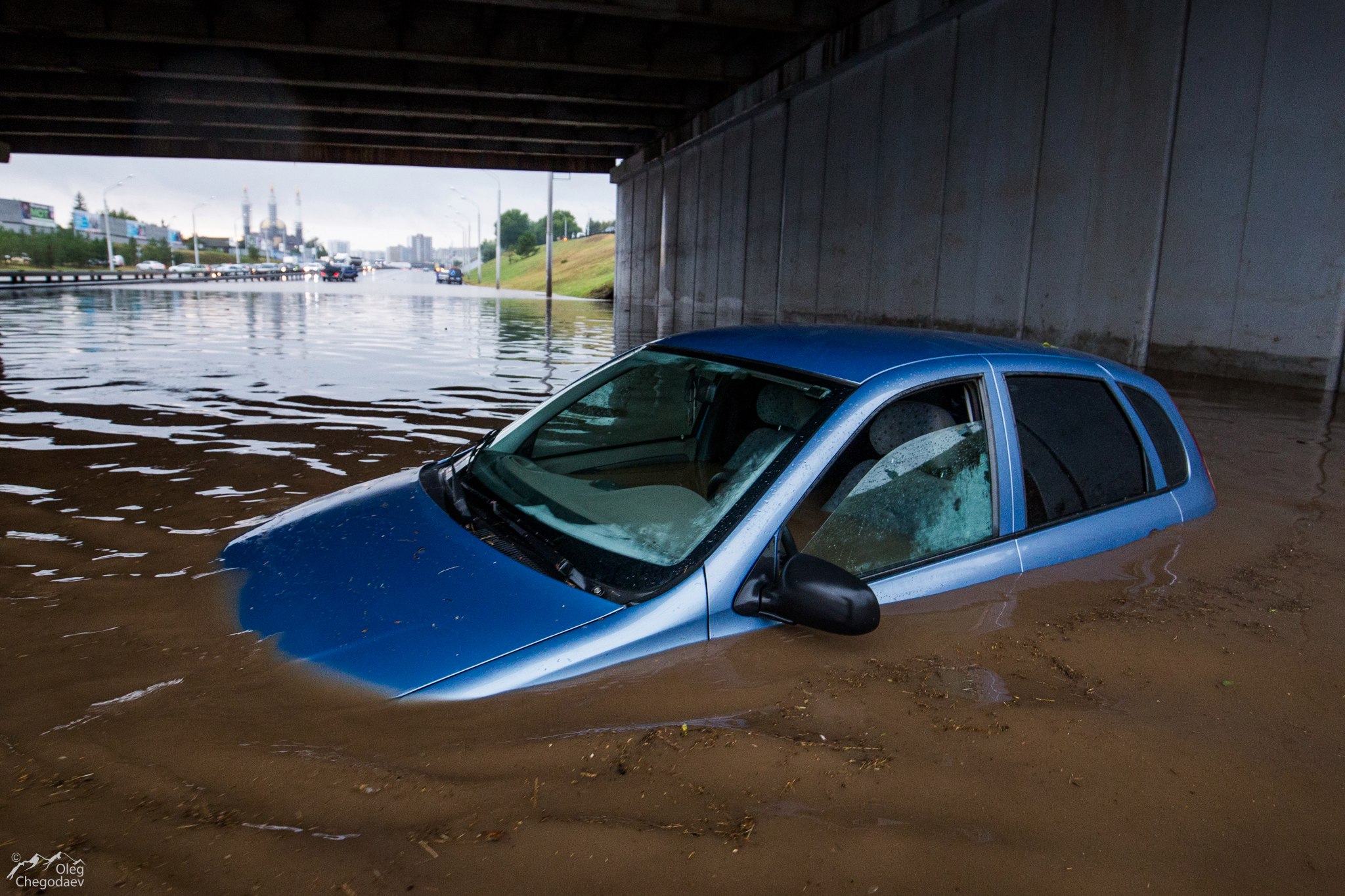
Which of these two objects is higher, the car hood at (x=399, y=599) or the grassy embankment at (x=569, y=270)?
the grassy embankment at (x=569, y=270)

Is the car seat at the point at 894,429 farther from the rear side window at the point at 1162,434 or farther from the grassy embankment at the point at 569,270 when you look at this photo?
the grassy embankment at the point at 569,270

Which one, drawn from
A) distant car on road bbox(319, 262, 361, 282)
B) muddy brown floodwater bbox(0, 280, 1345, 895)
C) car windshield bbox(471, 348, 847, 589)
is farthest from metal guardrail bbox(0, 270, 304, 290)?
muddy brown floodwater bbox(0, 280, 1345, 895)

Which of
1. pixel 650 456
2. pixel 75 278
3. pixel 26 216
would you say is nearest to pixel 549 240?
pixel 75 278

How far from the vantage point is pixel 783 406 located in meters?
3.11

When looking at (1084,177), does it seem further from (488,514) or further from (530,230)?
(530,230)

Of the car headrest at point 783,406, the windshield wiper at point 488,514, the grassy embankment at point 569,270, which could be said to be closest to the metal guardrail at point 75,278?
the grassy embankment at point 569,270

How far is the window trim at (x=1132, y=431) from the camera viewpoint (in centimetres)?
314

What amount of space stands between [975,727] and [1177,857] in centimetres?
60

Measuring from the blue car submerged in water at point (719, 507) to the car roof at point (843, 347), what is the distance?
0.01 meters

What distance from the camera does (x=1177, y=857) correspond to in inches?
76.0

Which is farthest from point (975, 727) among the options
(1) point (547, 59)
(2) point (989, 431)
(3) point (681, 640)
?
(1) point (547, 59)

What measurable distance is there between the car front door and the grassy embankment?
5140 cm

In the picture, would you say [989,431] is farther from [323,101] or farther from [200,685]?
[323,101]

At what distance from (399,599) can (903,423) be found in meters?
1.65
